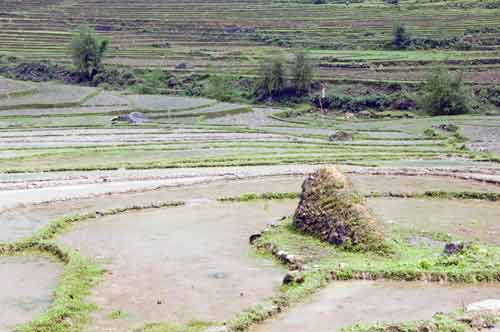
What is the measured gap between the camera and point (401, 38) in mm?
74000

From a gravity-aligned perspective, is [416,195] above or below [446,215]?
below

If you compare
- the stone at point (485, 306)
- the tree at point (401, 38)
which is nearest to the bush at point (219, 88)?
the tree at point (401, 38)

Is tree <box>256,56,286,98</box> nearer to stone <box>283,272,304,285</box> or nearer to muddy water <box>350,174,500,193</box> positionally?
muddy water <box>350,174,500,193</box>

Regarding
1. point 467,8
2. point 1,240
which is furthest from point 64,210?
point 467,8

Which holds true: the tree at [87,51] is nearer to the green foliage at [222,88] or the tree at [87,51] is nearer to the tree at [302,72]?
the green foliage at [222,88]

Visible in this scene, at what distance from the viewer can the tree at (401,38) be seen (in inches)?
2904

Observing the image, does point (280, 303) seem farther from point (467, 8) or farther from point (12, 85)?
point (467, 8)

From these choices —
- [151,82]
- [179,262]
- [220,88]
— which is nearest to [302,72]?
[220,88]

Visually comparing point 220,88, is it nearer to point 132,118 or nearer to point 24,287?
point 132,118

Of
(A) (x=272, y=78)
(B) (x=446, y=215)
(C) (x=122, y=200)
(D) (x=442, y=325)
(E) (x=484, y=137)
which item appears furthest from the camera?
(A) (x=272, y=78)

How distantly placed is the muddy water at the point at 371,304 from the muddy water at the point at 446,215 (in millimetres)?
4454

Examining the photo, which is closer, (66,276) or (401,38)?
(66,276)

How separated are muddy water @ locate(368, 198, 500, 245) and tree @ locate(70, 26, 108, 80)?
5098cm

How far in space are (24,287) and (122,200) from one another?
8236 mm
